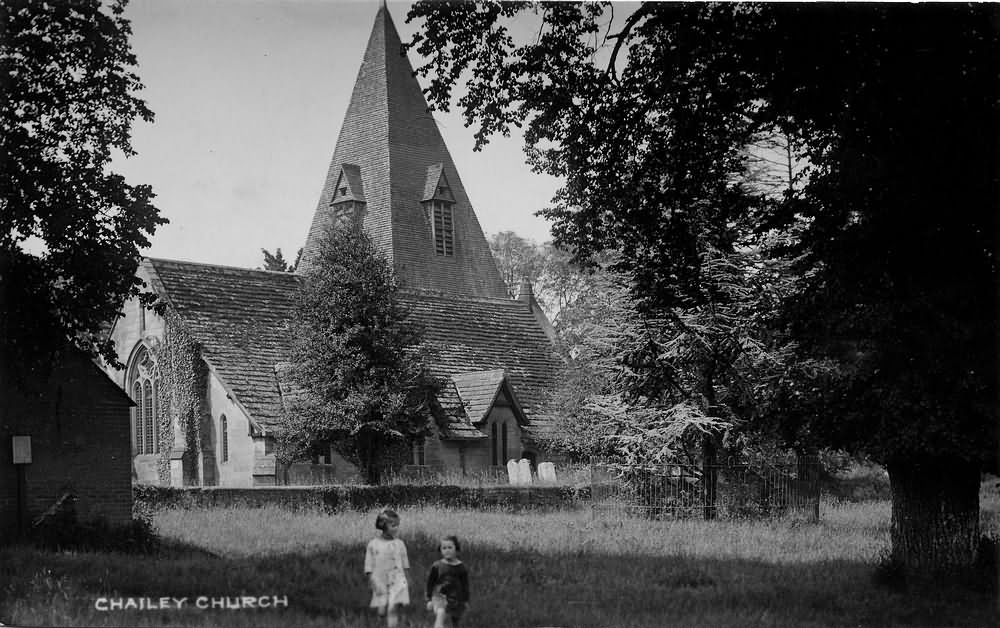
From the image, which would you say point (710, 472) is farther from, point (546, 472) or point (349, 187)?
point (349, 187)

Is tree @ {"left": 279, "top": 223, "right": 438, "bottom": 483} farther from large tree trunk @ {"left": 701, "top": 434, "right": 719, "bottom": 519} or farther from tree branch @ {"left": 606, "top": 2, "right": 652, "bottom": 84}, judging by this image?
tree branch @ {"left": 606, "top": 2, "right": 652, "bottom": 84}

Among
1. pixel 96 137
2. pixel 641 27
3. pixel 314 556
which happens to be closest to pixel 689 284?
pixel 641 27

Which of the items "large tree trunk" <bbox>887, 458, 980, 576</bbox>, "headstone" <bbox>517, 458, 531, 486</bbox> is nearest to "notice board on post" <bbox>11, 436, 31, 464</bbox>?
"large tree trunk" <bbox>887, 458, 980, 576</bbox>

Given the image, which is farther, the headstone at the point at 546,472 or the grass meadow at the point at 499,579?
the headstone at the point at 546,472

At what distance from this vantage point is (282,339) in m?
26.1

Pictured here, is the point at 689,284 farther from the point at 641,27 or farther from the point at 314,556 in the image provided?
the point at 314,556

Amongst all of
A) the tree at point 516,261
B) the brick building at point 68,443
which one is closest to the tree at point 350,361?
the tree at point 516,261

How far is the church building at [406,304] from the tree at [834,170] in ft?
8.23

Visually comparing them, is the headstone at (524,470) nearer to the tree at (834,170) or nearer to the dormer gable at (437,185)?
the dormer gable at (437,185)

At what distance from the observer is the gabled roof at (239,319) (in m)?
24.7

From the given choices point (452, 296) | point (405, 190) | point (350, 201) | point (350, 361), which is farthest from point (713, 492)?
point (452, 296)

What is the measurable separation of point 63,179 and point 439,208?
38.5 ft

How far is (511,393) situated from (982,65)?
19313 millimetres

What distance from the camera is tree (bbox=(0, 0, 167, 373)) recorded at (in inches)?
488
